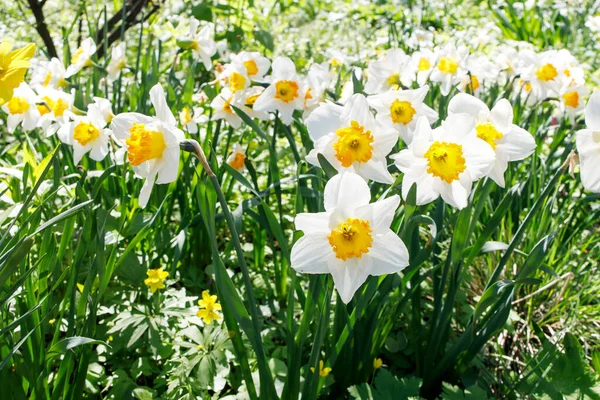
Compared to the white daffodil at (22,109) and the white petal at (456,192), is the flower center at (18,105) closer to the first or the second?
the white daffodil at (22,109)

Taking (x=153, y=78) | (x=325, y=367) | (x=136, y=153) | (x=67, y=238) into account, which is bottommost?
(x=325, y=367)

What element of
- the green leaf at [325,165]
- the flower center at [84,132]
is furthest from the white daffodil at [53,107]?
the green leaf at [325,165]

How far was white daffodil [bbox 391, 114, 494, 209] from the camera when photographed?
1197 millimetres

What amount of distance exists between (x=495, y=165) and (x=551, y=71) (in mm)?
1168

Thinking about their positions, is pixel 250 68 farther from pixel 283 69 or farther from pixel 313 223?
pixel 313 223

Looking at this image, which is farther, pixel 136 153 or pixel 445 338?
pixel 445 338

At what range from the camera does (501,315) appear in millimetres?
1448

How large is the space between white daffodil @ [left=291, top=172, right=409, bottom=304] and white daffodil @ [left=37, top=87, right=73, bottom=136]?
1208mm

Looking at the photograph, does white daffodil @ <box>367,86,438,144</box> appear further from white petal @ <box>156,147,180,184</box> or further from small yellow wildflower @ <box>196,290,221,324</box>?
small yellow wildflower @ <box>196,290,221,324</box>

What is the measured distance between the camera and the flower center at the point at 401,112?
1.52 metres

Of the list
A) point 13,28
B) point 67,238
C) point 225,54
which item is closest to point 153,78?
point 67,238

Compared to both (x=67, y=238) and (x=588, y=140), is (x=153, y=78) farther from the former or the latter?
(x=588, y=140)

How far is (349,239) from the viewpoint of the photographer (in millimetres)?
1122

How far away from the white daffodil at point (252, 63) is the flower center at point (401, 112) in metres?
0.71
